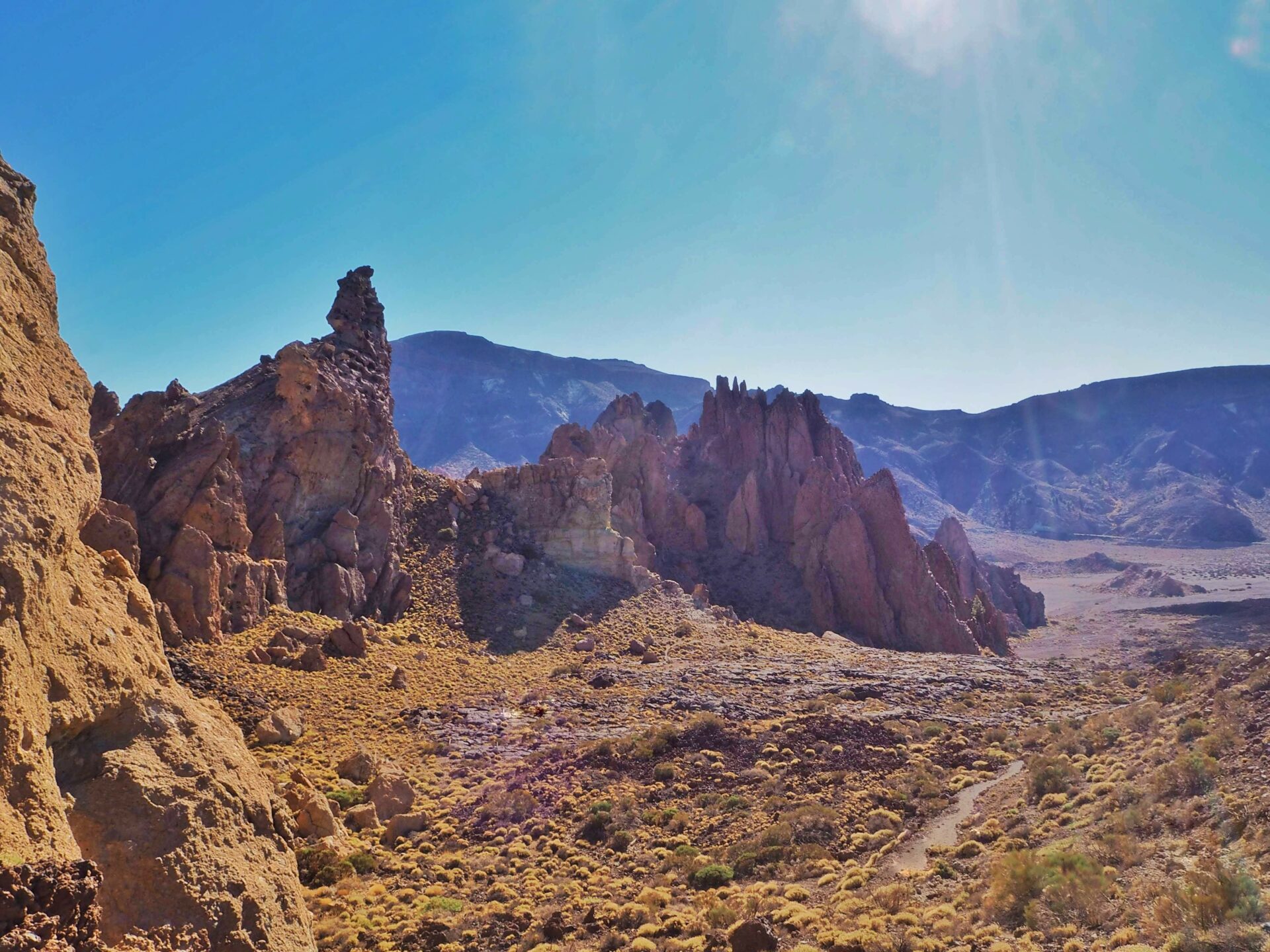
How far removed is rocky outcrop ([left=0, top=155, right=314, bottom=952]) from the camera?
Result: 5.41 m

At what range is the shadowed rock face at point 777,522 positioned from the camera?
2109 inches

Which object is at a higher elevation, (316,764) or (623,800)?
(316,764)

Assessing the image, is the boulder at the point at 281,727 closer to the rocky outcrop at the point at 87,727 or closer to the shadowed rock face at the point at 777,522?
the rocky outcrop at the point at 87,727

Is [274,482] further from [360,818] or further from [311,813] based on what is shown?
[311,813]

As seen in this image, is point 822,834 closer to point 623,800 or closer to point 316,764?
point 623,800

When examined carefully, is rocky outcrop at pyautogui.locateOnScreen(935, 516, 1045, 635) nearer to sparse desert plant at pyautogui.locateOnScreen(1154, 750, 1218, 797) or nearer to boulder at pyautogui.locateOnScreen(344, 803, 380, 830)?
sparse desert plant at pyautogui.locateOnScreen(1154, 750, 1218, 797)

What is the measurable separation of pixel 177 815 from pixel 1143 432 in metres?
240

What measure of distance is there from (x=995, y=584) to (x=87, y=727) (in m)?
92.5

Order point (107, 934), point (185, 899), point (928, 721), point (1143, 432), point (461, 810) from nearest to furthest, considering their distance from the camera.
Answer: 1. point (107, 934)
2. point (185, 899)
3. point (461, 810)
4. point (928, 721)
5. point (1143, 432)

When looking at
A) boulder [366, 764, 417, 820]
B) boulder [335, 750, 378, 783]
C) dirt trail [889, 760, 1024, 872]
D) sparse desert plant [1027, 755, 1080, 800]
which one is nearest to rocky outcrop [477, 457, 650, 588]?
boulder [335, 750, 378, 783]

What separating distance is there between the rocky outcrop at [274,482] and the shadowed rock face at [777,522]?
1697cm

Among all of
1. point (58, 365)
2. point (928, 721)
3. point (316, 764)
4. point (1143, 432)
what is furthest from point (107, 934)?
point (1143, 432)

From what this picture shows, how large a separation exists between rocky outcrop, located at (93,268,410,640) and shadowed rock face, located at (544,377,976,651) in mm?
16969

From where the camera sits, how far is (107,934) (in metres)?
5.59
